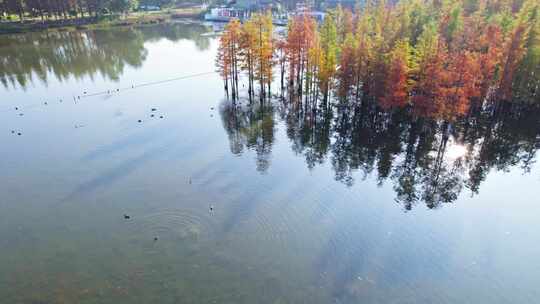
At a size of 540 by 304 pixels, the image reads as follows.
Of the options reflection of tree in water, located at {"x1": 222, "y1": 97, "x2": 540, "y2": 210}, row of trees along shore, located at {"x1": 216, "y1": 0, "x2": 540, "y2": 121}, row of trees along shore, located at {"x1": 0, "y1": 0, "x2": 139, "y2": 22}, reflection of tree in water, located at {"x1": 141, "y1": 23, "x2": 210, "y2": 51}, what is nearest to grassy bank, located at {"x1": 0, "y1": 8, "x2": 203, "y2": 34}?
row of trees along shore, located at {"x1": 0, "y1": 0, "x2": 139, "y2": 22}

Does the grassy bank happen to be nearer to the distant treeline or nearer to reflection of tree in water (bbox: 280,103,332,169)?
the distant treeline

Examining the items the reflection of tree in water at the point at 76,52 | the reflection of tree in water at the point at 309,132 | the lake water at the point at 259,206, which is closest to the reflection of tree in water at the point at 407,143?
the reflection of tree in water at the point at 309,132

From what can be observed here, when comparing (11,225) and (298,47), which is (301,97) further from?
(11,225)

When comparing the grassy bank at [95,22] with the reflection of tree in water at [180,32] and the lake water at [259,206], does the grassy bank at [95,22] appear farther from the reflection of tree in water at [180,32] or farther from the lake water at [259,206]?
the lake water at [259,206]

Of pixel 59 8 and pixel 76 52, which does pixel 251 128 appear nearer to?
pixel 76 52

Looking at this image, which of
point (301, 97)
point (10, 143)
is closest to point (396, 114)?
point (301, 97)

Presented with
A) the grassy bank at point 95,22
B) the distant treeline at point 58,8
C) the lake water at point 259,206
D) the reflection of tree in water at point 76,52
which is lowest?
the lake water at point 259,206
